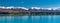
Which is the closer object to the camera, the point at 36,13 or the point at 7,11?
the point at 7,11

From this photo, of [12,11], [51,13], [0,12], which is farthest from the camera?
[51,13]

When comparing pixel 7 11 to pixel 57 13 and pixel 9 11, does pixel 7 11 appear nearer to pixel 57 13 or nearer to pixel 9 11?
pixel 9 11

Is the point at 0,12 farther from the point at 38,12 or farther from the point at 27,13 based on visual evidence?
the point at 38,12

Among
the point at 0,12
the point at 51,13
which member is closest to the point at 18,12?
the point at 0,12

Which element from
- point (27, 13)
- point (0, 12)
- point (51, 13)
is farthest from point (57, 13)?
point (0, 12)

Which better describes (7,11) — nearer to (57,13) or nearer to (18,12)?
(18,12)

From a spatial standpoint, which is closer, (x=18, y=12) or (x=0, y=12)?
(x=0, y=12)

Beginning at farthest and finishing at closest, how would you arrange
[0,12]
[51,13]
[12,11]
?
[51,13] < [12,11] < [0,12]
